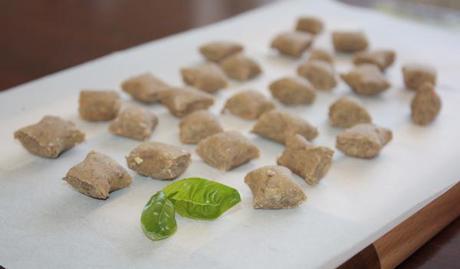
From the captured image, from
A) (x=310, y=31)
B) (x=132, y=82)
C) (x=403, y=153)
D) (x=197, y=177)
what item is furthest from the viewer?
(x=310, y=31)

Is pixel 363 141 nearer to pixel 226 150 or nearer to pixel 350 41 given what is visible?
pixel 226 150

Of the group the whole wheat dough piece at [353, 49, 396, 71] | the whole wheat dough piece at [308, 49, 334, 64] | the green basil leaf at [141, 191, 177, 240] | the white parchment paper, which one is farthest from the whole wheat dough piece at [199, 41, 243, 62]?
the green basil leaf at [141, 191, 177, 240]

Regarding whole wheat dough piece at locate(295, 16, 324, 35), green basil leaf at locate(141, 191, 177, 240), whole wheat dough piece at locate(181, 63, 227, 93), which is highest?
green basil leaf at locate(141, 191, 177, 240)

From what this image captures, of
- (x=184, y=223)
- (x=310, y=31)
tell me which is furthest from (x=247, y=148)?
(x=310, y=31)

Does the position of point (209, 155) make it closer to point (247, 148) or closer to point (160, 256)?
point (247, 148)

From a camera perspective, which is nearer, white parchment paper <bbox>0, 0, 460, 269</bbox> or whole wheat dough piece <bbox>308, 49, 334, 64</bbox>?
white parchment paper <bbox>0, 0, 460, 269</bbox>

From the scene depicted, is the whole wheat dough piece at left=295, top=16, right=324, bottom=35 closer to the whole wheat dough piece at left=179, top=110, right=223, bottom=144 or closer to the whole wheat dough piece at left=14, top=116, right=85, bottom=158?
the whole wheat dough piece at left=179, top=110, right=223, bottom=144

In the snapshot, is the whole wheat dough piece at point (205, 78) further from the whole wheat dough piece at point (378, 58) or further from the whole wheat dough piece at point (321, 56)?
the whole wheat dough piece at point (378, 58)
